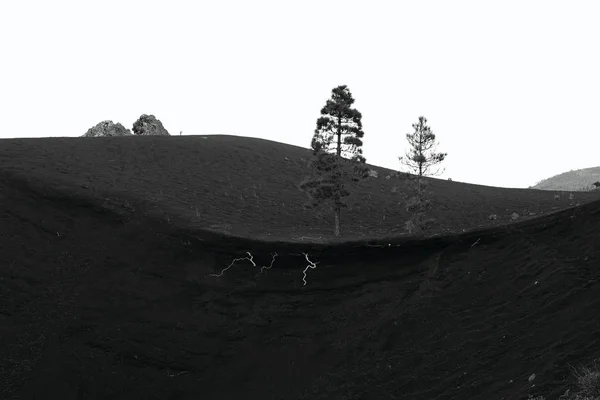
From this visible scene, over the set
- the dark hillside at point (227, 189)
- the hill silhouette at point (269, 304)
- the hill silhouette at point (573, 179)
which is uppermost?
the hill silhouette at point (573, 179)

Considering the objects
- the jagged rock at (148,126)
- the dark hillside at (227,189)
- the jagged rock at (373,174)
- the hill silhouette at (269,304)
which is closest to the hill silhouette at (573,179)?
the dark hillside at (227,189)

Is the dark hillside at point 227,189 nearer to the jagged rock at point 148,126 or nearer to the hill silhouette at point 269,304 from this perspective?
the hill silhouette at point 269,304

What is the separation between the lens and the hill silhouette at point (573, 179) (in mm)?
124125

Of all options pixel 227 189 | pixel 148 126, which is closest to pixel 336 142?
pixel 227 189

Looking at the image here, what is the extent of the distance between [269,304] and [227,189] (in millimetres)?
22788

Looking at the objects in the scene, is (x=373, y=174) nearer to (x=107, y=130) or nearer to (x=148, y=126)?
(x=148, y=126)

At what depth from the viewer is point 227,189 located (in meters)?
44.8

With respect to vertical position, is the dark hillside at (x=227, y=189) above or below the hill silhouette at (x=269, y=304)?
above

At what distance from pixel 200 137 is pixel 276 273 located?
128 feet

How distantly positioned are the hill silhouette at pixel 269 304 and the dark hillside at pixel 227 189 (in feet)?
2.55

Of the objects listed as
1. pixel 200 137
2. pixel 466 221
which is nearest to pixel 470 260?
pixel 466 221

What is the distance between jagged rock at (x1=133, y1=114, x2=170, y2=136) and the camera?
64.4 m

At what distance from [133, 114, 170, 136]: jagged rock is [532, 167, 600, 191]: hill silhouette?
95.0m

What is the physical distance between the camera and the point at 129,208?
31.3 metres
